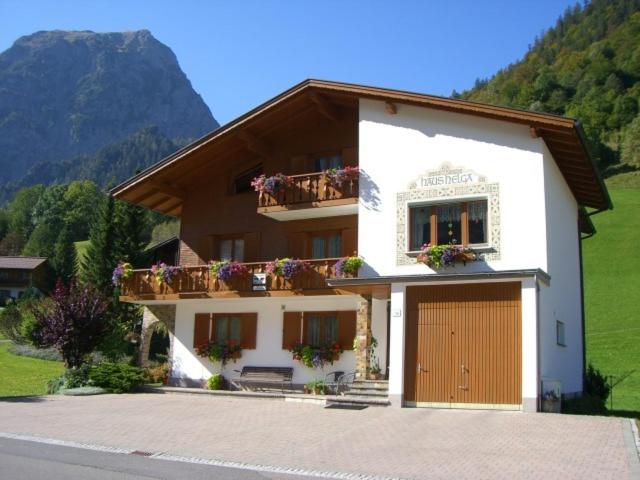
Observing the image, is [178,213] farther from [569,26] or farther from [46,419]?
[569,26]

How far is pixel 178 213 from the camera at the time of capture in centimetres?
2736

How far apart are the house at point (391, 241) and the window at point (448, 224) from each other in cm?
4

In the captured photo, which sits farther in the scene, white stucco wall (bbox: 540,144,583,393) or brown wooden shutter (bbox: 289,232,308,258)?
brown wooden shutter (bbox: 289,232,308,258)

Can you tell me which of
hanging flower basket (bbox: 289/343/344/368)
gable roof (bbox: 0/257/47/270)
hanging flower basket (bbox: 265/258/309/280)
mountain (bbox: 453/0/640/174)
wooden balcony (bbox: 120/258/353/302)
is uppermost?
mountain (bbox: 453/0/640/174)

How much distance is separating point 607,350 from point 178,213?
23.4m

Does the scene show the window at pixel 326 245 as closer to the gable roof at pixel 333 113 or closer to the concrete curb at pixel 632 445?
the gable roof at pixel 333 113

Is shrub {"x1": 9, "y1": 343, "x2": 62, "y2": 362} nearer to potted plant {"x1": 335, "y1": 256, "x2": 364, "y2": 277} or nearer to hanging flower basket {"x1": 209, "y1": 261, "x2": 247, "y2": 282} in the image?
hanging flower basket {"x1": 209, "y1": 261, "x2": 247, "y2": 282}

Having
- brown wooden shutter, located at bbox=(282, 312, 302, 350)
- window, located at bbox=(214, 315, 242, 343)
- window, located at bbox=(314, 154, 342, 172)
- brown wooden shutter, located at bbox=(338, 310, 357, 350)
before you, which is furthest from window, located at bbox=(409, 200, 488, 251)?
window, located at bbox=(214, 315, 242, 343)

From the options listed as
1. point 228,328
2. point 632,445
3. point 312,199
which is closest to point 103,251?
point 228,328

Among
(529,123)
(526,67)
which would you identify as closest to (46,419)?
(529,123)

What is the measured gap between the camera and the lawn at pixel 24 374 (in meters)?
24.8

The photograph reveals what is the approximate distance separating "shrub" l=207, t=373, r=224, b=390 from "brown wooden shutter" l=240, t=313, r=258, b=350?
127cm

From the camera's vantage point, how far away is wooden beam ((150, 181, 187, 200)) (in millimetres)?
24641

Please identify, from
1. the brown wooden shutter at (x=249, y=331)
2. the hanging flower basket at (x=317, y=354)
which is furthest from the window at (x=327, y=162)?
the hanging flower basket at (x=317, y=354)
